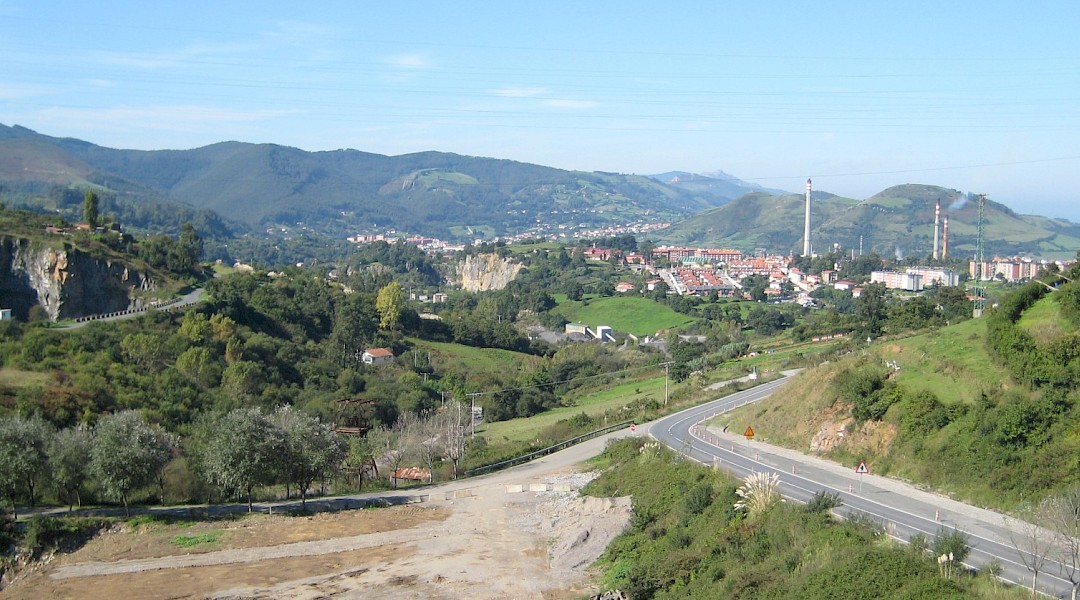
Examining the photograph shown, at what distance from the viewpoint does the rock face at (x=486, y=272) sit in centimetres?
12962

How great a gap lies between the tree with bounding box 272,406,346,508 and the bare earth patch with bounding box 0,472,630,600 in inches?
75.1

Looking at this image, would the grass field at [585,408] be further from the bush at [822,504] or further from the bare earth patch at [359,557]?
the bush at [822,504]

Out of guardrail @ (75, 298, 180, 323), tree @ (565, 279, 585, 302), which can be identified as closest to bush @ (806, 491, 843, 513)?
guardrail @ (75, 298, 180, 323)

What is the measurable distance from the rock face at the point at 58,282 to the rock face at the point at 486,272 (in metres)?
69.3

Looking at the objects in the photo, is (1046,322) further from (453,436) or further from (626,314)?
(626,314)

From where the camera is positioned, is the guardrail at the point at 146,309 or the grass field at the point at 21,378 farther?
the guardrail at the point at 146,309

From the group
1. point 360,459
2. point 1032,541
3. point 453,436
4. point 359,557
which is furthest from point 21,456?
point 1032,541

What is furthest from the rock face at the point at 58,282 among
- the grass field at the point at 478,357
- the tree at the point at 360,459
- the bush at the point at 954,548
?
the bush at the point at 954,548

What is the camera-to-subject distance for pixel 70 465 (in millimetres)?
25094

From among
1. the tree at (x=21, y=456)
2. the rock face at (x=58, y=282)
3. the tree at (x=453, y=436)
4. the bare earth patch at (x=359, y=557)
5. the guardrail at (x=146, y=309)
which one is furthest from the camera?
the rock face at (x=58, y=282)

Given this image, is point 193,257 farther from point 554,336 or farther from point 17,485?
point 17,485

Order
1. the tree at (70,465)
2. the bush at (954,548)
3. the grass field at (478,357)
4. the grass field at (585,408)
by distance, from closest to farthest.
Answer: the bush at (954,548)
the tree at (70,465)
the grass field at (585,408)
the grass field at (478,357)

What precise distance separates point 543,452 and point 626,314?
5800 centimetres

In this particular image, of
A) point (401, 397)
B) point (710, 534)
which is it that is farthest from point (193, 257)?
point (710, 534)
